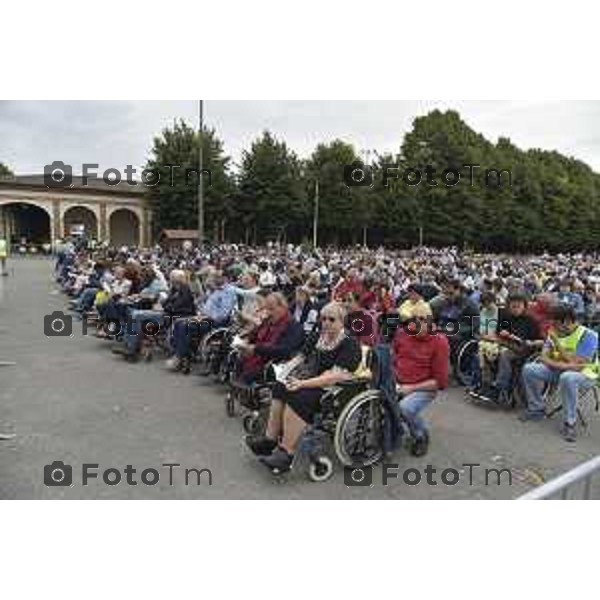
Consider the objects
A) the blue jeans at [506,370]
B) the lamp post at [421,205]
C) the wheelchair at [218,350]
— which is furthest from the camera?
the lamp post at [421,205]

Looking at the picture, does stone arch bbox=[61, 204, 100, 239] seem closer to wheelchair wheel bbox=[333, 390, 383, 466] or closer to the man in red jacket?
the man in red jacket

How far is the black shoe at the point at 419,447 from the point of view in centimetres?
577

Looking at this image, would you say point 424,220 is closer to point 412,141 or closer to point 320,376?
point 412,141

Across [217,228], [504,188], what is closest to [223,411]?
[217,228]

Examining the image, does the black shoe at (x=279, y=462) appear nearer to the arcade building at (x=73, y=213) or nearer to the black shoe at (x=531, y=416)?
the black shoe at (x=531, y=416)

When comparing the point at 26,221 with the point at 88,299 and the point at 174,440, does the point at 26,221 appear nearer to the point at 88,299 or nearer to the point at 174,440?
the point at 88,299

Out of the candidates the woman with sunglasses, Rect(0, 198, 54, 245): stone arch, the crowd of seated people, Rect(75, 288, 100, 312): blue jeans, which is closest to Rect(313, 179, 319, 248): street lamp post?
Rect(0, 198, 54, 245): stone arch

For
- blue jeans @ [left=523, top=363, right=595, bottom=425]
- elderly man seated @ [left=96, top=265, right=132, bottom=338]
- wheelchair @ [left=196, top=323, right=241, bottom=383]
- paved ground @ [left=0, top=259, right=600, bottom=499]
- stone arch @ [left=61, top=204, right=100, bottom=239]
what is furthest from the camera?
stone arch @ [left=61, top=204, right=100, bottom=239]

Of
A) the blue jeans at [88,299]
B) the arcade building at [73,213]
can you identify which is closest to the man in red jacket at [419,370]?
the blue jeans at [88,299]

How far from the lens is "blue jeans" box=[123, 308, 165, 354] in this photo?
31.0ft

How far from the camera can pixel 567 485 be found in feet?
9.45

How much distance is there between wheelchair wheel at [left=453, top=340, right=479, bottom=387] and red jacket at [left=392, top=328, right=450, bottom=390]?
237 centimetres

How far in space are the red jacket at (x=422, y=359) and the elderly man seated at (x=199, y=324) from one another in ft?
10.7

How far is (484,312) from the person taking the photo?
8.23m
